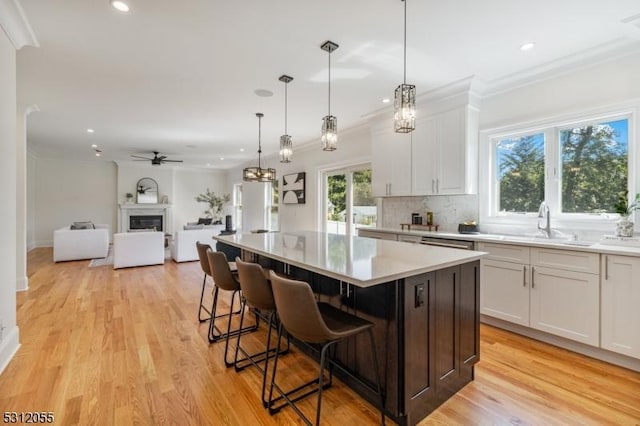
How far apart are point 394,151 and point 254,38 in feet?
8.08

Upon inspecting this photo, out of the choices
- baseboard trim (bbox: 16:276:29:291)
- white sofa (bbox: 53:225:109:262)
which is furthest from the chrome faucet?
white sofa (bbox: 53:225:109:262)

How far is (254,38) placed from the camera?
2.47m

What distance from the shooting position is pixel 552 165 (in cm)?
316

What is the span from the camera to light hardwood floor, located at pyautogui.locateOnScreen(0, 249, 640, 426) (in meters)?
1.82

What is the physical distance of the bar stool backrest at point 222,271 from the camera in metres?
2.50

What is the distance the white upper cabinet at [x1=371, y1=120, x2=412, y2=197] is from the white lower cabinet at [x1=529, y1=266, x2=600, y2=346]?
180 centimetres

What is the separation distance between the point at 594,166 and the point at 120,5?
13.7ft

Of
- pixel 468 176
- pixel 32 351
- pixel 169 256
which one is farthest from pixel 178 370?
pixel 169 256

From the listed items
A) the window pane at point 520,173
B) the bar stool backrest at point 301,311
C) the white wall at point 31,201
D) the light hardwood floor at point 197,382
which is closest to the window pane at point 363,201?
the window pane at point 520,173

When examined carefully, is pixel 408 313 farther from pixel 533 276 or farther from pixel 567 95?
pixel 567 95

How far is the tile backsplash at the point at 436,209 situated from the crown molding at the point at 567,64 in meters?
1.27

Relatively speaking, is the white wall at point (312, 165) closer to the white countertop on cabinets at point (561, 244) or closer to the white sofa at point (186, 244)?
the white sofa at point (186, 244)

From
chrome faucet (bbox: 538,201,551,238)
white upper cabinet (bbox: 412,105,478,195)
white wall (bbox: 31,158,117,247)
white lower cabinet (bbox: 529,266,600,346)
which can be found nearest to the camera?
white lower cabinet (bbox: 529,266,600,346)

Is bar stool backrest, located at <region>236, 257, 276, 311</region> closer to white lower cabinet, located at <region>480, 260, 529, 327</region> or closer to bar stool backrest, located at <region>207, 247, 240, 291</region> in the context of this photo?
bar stool backrest, located at <region>207, 247, 240, 291</region>
